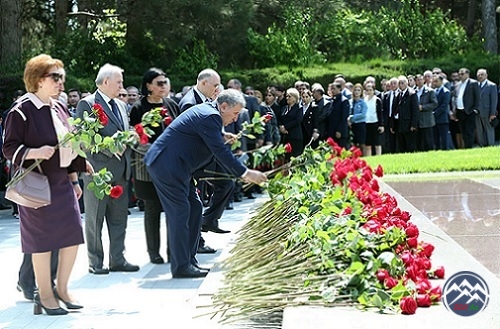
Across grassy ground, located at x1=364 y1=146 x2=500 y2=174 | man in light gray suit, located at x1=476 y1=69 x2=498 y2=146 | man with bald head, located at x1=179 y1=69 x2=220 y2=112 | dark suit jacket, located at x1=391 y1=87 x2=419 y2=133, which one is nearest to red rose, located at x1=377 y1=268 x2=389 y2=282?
man with bald head, located at x1=179 y1=69 x2=220 y2=112

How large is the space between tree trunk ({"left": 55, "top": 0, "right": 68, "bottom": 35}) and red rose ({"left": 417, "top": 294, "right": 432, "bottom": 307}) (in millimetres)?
23229

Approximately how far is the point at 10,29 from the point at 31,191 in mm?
16973

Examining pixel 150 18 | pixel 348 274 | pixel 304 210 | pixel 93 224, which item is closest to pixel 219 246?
pixel 93 224

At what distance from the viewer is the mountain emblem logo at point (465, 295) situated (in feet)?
17.6

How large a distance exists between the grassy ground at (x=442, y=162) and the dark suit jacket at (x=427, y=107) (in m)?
2.72

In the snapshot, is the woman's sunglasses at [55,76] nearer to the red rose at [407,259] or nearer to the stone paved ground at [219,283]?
the stone paved ground at [219,283]

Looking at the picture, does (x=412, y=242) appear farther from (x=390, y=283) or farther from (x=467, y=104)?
(x=467, y=104)

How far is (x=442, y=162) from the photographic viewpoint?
16219mm

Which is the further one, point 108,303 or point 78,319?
point 108,303

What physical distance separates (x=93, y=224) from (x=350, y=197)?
2.98m

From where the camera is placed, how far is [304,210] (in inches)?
301

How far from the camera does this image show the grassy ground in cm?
1555

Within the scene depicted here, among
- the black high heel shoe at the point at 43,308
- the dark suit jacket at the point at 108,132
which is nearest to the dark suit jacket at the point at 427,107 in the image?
the dark suit jacket at the point at 108,132

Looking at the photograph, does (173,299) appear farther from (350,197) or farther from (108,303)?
(350,197)
